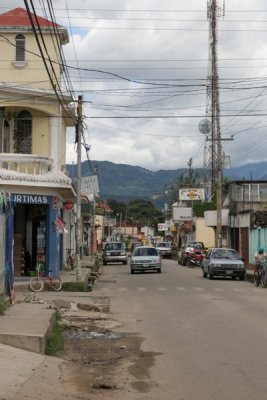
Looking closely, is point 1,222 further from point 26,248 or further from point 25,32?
point 25,32

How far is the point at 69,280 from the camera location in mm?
25875

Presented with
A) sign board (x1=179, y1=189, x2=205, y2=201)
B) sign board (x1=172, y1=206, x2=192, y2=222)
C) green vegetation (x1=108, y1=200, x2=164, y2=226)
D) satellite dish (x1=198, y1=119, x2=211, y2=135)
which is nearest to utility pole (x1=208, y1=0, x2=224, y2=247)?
satellite dish (x1=198, y1=119, x2=211, y2=135)

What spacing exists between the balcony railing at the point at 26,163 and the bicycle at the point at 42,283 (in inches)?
185

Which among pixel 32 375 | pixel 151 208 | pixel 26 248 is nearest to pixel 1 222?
pixel 32 375

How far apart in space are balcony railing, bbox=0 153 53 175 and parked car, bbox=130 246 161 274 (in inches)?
488

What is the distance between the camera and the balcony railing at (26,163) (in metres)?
26.3

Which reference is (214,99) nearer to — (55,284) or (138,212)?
(55,284)

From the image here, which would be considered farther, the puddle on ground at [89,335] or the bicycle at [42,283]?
the bicycle at [42,283]

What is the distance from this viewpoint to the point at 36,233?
91.6 feet

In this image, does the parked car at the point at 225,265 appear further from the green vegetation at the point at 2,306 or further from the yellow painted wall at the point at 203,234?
the yellow painted wall at the point at 203,234

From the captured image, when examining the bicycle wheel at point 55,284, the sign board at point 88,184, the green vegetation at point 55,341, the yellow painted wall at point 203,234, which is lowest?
the green vegetation at point 55,341

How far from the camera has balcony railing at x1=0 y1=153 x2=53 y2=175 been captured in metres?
26.3

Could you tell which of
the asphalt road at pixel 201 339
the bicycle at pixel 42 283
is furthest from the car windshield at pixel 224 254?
the bicycle at pixel 42 283

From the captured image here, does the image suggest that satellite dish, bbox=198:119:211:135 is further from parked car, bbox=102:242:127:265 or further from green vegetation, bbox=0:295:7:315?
green vegetation, bbox=0:295:7:315
